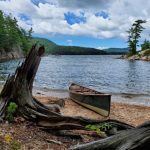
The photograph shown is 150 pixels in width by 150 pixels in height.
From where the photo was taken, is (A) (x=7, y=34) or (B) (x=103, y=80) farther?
(A) (x=7, y=34)

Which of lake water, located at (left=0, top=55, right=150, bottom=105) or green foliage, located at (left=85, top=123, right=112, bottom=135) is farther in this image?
lake water, located at (left=0, top=55, right=150, bottom=105)

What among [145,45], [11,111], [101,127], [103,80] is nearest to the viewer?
[101,127]

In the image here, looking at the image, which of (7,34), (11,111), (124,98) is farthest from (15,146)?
(7,34)

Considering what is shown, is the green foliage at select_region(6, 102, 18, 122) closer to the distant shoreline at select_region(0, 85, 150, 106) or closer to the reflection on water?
the reflection on water

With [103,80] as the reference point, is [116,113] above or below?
above

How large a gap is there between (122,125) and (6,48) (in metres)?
121

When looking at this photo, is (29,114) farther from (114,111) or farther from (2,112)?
(114,111)

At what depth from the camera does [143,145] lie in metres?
6.00

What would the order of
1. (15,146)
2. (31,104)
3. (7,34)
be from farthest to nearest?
(7,34) < (31,104) < (15,146)

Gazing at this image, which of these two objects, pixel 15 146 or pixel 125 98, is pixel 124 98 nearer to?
pixel 125 98

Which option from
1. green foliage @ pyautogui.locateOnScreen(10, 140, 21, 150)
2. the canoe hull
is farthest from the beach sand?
green foliage @ pyautogui.locateOnScreen(10, 140, 21, 150)

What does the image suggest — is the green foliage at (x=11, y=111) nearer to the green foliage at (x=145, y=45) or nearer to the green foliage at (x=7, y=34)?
the green foliage at (x=7, y=34)

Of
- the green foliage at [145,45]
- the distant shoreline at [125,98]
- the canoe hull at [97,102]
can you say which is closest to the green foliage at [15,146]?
the canoe hull at [97,102]

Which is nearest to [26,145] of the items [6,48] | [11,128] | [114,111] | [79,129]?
[11,128]
